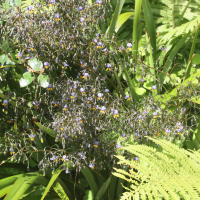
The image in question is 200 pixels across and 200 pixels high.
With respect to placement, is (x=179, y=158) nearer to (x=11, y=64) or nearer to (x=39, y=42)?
(x=39, y=42)

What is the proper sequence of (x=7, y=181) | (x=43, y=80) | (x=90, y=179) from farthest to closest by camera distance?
(x=90, y=179) → (x=7, y=181) → (x=43, y=80)

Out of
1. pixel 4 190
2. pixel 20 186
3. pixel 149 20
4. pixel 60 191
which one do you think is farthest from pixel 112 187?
pixel 149 20

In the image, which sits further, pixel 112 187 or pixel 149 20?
pixel 149 20

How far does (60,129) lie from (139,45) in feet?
4.71

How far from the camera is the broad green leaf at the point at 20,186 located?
1498 mm

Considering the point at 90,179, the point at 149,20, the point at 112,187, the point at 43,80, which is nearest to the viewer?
the point at 43,80

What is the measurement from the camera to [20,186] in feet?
5.22

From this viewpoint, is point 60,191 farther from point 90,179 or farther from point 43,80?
point 43,80

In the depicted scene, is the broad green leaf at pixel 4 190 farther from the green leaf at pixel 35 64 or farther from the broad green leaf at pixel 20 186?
the green leaf at pixel 35 64

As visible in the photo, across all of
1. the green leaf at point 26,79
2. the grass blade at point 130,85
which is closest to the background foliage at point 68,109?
the green leaf at point 26,79

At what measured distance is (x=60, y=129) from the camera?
1.59m

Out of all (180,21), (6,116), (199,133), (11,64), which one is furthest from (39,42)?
(180,21)

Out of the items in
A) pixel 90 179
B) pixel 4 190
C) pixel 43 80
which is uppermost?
pixel 43 80

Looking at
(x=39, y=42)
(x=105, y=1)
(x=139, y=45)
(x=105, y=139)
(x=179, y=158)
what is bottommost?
(x=105, y=139)
